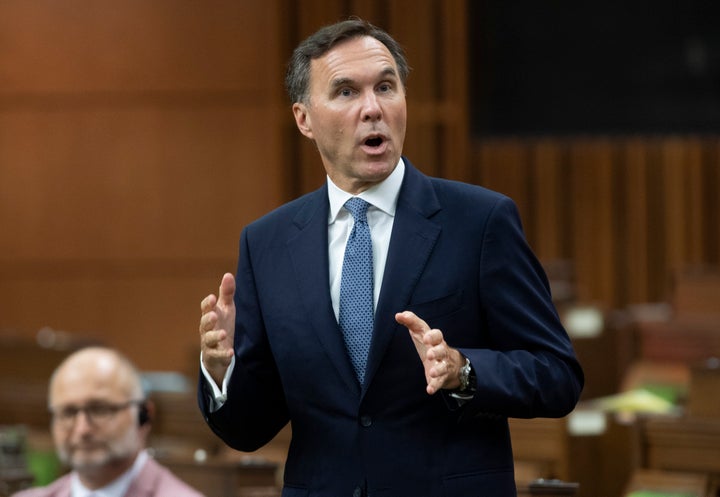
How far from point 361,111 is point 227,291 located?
0.30 meters

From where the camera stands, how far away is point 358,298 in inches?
66.5

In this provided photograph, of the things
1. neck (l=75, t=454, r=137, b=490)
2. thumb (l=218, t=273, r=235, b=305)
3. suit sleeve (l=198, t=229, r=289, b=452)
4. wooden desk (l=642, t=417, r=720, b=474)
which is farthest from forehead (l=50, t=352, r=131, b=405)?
wooden desk (l=642, t=417, r=720, b=474)

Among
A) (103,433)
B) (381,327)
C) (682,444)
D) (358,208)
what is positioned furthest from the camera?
(682,444)

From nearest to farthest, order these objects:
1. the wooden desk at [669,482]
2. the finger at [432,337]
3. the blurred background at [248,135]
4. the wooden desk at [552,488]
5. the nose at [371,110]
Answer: the finger at [432,337] → the nose at [371,110] → the wooden desk at [552,488] → the wooden desk at [669,482] → the blurred background at [248,135]

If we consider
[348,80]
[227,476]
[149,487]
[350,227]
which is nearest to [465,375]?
[350,227]

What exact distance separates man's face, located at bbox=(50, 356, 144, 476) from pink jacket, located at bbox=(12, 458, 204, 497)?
0.05m

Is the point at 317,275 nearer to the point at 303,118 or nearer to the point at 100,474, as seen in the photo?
the point at 303,118

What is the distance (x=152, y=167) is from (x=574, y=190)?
281cm

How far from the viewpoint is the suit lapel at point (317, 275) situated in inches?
65.3

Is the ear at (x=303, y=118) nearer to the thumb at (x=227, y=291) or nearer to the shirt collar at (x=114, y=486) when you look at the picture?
the thumb at (x=227, y=291)

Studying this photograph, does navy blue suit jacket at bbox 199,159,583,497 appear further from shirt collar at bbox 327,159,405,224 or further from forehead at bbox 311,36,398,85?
forehead at bbox 311,36,398,85

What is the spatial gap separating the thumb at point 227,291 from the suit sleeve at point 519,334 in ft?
1.08

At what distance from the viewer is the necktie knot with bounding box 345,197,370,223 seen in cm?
173

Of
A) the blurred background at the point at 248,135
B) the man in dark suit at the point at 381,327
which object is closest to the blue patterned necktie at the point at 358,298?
the man in dark suit at the point at 381,327
